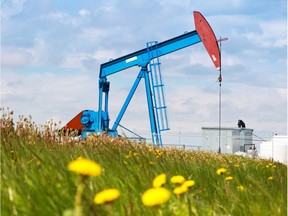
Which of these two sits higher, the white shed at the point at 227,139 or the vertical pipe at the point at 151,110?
the vertical pipe at the point at 151,110

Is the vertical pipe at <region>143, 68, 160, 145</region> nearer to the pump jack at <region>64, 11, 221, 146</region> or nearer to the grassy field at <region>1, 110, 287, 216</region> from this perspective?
the pump jack at <region>64, 11, 221, 146</region>

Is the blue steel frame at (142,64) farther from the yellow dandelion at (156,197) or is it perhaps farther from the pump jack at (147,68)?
the yellow dandelion at (156,197)

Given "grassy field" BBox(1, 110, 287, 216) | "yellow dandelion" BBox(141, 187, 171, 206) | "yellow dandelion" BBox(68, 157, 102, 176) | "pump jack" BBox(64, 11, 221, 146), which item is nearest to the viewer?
"yellow dandelion" BBox(68, 157, 102, 176)

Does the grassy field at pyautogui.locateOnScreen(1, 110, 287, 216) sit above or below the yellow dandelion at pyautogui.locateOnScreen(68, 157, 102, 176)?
below

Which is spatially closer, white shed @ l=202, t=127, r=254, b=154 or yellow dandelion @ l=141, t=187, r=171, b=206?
yellow dandelion @ l=141, t=187, r=171, b=206

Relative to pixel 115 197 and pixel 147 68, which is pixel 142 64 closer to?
pixel 147 68

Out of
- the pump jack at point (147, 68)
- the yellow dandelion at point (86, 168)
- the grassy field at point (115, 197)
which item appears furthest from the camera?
the pump jack at point (147, 68)

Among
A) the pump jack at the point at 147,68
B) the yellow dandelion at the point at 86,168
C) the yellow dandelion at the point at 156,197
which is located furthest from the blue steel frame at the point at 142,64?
the yellow dandelion at the point at 86,168

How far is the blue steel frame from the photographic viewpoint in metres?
22.5

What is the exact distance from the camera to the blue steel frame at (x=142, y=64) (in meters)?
22.5

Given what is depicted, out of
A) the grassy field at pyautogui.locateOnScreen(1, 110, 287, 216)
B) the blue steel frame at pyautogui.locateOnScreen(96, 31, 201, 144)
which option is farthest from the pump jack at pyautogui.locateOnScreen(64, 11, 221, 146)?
the grassy field at pyautogui.locateOnScreen(1, 110, 287, 216)

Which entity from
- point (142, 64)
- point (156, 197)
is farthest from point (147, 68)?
point (156, 197)

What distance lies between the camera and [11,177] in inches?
113

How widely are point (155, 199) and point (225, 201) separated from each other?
5.92 ft
